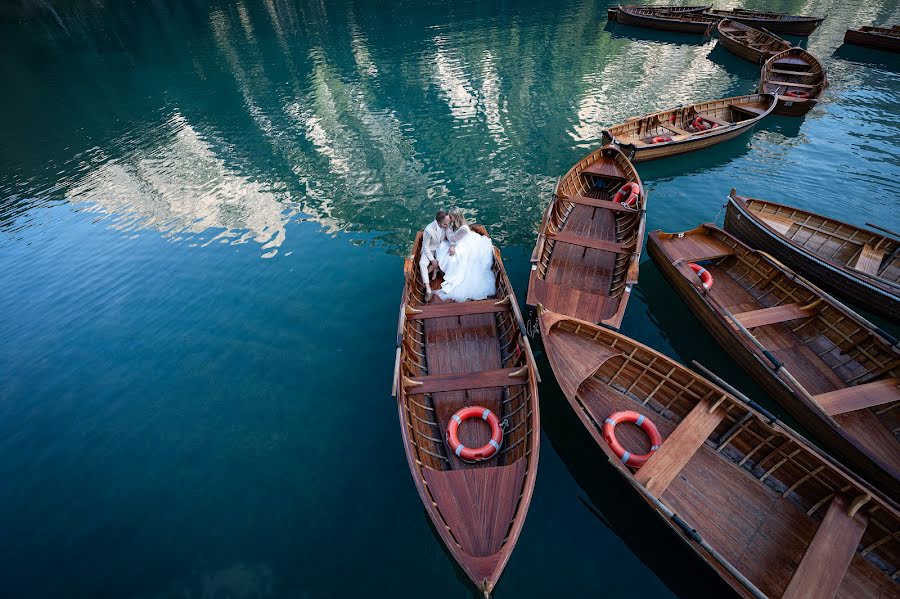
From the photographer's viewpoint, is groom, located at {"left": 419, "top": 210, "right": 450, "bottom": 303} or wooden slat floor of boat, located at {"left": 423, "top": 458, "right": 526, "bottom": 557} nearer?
wooden slat floor of boat, located at {"left": 423, "top": 458, "right": 526, "bottom": 557}

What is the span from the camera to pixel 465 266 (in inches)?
398

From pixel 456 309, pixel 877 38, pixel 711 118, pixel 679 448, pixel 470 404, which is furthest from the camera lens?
pixel 877 38

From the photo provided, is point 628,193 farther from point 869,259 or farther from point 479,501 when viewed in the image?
point 479,501

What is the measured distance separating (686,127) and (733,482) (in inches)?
759

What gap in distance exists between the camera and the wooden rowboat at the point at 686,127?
17.6 m

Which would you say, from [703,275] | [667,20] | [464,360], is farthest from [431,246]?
[667,20]

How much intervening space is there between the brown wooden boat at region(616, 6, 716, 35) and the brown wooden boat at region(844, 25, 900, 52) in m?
11.0

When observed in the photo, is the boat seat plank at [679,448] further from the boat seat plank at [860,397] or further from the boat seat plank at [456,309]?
the boat seat plank at [456,309]

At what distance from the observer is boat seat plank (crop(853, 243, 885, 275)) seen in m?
10.5

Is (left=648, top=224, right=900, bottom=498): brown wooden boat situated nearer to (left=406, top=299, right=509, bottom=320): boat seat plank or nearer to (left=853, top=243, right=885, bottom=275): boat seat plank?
(left=853, top=243, right=885, bottom=275): boat seat plank

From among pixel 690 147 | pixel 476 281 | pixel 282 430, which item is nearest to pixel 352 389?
pixel 282 430

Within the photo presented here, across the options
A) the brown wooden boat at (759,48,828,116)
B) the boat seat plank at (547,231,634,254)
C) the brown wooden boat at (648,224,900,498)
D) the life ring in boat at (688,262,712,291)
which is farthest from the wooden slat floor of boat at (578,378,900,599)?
the brown wooden boat at (759,48,828,116)

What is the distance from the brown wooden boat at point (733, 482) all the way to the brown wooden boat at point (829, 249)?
628 centimetres

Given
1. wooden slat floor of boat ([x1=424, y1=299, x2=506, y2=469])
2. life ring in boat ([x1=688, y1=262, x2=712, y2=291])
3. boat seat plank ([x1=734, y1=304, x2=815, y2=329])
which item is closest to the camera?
wooden slat floor of boat ([x1=424, y1=299, x2=506, y2=469])
